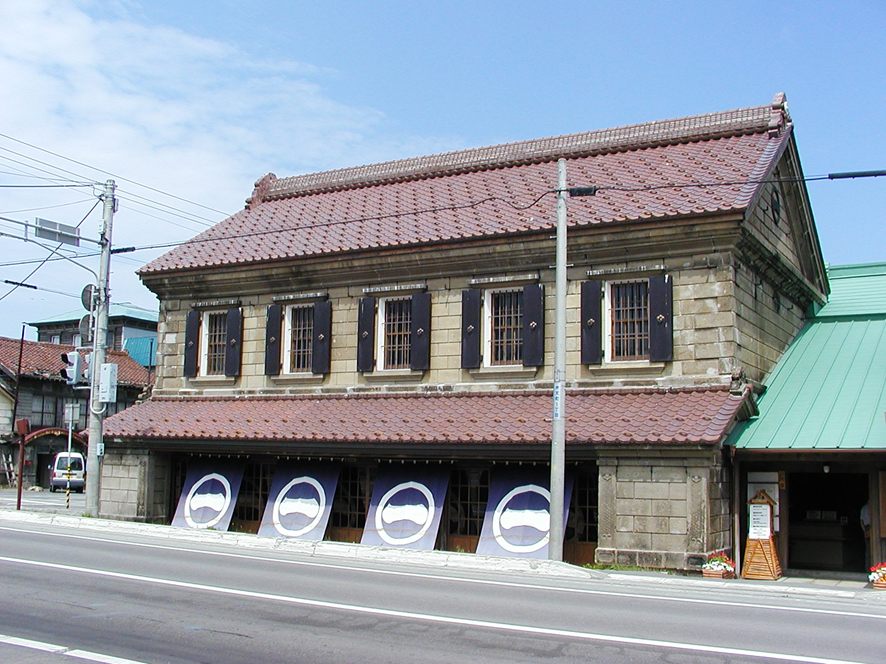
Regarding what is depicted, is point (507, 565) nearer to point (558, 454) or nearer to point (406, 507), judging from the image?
point (558, 454)

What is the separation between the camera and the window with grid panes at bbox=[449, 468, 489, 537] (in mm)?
19984

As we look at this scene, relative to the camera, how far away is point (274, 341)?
75.9 ft

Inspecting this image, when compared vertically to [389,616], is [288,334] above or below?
above

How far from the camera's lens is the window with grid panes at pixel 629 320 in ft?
62.2

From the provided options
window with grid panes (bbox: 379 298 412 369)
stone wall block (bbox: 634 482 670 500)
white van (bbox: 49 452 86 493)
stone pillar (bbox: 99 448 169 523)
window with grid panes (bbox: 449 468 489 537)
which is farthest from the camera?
white van (bbox: 49 452 86 493)

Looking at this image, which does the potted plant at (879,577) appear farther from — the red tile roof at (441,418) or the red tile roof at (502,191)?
the red tile roof at (502,191)

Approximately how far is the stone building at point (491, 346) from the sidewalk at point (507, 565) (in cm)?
123

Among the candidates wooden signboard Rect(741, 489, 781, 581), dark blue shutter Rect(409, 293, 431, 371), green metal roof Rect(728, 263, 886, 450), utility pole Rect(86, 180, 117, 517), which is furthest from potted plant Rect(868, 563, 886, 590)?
utility pole Rect(86, 180, 117, 517)

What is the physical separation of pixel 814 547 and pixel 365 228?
13.2m

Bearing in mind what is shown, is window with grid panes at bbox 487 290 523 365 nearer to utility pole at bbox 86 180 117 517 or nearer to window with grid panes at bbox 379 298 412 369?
window with grid panes at bbox 379 298 412 369

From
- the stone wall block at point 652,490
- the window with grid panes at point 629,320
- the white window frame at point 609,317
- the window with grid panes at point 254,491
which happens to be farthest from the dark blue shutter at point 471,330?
the window with grid panes at point 254,491

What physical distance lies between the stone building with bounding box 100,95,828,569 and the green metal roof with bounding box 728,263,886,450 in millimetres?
513

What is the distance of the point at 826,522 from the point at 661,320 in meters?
6.15

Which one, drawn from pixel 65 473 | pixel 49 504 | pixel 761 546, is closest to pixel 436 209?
pixel 761 546
